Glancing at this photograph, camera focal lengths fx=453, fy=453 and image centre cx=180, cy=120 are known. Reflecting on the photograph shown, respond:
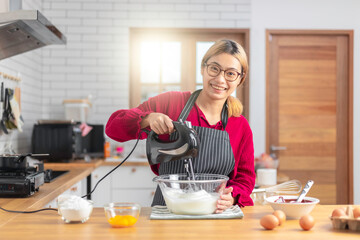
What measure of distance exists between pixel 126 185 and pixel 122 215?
8.98 feet

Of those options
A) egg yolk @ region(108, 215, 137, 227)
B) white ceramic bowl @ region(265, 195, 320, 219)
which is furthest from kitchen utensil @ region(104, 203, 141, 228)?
white ceramic bowl @ region(265, 195, 320, 219)

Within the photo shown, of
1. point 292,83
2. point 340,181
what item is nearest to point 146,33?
point 292,83

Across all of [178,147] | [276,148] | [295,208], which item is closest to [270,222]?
[295,208]

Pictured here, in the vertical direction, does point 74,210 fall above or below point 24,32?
below

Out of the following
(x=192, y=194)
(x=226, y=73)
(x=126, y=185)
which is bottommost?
(x=126, y=185)

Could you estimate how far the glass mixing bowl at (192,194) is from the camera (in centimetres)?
158

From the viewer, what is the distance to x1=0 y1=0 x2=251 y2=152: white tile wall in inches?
188

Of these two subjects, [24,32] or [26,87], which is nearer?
[24,32]

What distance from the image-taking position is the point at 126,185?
4207mm

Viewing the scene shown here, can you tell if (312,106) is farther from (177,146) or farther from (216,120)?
(177,146)

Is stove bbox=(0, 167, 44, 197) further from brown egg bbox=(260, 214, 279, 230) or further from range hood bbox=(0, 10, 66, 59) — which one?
brown egg bbox=(260, 214, 279, 230)

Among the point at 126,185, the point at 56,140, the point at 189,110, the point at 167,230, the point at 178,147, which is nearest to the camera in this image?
the point at 167,230

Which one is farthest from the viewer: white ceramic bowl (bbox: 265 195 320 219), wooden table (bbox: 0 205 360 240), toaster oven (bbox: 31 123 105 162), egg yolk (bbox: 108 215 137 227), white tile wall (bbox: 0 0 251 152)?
white tile wall (bbox: 0 0 251 152)

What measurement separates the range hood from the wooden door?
275 cm
